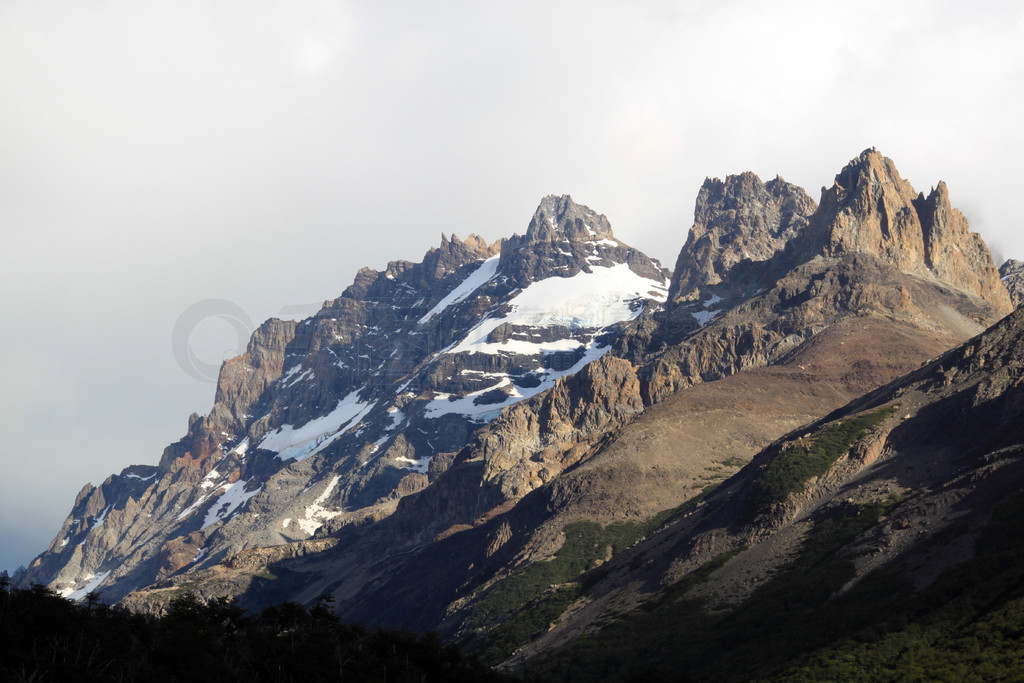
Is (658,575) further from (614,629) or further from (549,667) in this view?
(549,667)

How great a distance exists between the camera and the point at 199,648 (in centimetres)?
9069

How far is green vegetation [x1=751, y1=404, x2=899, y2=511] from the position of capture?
555ft

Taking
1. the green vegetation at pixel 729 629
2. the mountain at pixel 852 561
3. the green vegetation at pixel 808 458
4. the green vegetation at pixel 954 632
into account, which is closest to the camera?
the green vegetation at pixel 954 632

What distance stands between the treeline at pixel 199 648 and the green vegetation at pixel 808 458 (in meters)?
72.4

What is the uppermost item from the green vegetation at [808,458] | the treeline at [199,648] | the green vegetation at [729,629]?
the treeline at [199,648]

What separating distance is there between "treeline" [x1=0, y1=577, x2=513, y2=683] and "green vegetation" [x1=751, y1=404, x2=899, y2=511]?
7241 cm

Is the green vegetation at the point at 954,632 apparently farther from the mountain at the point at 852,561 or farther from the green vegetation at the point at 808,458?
the green vegetation at the point at 808,458

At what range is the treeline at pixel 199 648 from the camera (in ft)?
267

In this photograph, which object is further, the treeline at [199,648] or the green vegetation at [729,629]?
the green vegetation at [729,629]

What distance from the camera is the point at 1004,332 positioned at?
6860 inches

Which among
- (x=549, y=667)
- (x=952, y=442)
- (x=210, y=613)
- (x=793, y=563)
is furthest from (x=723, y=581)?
(x=210, y=613)

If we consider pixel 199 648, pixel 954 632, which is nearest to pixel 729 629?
pixel 954 632

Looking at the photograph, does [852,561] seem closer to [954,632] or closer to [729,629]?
[729,629]

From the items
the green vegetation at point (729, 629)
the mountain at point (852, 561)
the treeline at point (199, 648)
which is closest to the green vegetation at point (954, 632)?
the mountain at point (852, 561)
